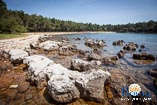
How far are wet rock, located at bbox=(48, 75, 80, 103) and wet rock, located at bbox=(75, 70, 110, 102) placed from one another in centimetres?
30

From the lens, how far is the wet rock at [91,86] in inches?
205

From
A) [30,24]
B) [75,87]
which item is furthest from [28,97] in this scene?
[30,24]

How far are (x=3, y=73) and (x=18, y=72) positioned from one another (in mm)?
1030

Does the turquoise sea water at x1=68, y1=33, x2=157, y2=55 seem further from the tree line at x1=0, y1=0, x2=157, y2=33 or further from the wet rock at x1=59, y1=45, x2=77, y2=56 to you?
the tree line at x1=0, y1=0, x2=157, y2=33

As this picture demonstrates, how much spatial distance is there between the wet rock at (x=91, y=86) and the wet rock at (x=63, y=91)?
0.99 feet

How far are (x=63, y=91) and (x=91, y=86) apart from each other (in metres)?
1.38

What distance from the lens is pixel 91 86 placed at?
5344mm

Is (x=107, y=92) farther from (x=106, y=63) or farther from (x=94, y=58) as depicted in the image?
(x=94, y=58)

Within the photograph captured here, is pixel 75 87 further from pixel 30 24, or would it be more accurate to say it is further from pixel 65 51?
pixel 30 24

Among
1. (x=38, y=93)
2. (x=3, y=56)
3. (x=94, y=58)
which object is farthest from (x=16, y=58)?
(x=94, y=58)

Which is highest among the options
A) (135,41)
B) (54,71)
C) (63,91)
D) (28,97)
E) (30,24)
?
(30,24)

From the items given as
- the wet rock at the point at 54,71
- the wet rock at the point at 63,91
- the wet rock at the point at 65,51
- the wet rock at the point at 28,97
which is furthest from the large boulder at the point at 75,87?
the wet rock at the point at 65,51

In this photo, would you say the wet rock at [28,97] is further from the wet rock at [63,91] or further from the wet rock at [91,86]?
the wet rock at [91,86]

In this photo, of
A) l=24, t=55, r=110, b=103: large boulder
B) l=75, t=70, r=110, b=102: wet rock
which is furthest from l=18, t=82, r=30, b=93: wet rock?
l=75, t=70, r=110, b=102: wet rock
